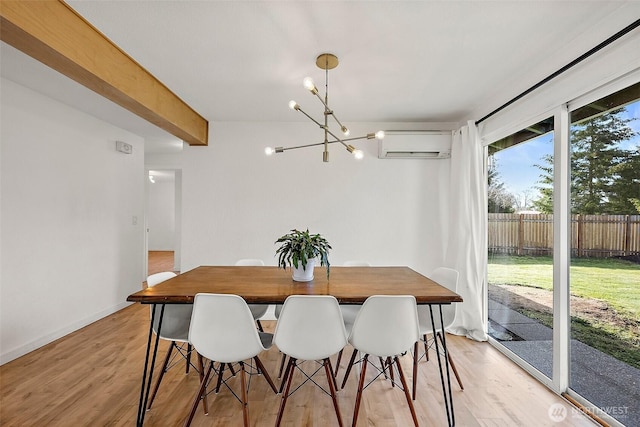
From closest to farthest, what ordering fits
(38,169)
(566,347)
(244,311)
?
1. (244,311)
2. (566,347)
3. (38,169)

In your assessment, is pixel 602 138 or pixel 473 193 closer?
pixel 602 138

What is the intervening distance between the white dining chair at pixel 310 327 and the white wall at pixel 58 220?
273 centimetres

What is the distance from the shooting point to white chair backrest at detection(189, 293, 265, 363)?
5.50 ft

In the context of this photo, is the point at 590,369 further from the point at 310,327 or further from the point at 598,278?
the point at 310,327

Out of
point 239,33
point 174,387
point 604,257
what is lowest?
point 174,387

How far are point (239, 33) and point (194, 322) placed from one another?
73.6 inches

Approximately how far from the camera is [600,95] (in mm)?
1922

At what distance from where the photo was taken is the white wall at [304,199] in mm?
3826

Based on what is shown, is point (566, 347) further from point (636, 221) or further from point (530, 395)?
point (636, 221)

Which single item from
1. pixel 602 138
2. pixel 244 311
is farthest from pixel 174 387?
pixel 602 138

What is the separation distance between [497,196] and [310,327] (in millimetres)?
2611

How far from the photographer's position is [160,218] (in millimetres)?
9836

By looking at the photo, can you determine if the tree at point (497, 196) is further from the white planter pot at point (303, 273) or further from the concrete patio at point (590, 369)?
the white planter pot at point (303, 273)

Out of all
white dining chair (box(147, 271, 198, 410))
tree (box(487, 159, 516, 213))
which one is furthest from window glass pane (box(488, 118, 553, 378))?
white dining chair (box(147, 271, 198, 410))
